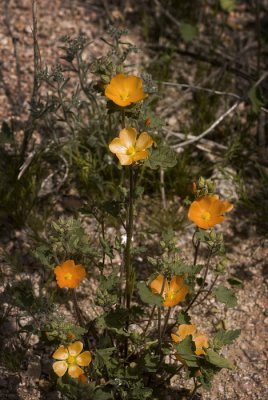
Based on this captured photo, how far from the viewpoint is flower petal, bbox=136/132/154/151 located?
2.32 metres

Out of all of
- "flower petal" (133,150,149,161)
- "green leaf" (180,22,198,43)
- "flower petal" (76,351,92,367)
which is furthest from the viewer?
"green leaf" (180,22,198,43)

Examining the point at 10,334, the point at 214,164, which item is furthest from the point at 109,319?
the point at 214,164

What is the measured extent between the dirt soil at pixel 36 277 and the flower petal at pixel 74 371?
430 millimetres

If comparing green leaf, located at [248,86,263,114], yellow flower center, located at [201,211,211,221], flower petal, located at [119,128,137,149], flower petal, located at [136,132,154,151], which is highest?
green leaf, located at [248,86,263,114]

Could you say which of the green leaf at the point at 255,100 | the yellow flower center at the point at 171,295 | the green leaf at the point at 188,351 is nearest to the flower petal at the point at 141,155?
the yellow flower center at the point at 171,295

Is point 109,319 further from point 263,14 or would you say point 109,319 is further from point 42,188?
point 263,14

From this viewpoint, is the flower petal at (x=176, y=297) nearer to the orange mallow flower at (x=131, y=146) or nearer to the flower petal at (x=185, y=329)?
the flower petal at (x=185, y=329)

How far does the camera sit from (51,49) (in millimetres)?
4105

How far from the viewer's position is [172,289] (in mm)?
2486

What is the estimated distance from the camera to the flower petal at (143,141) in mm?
2316

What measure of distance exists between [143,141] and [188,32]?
1.97 metres

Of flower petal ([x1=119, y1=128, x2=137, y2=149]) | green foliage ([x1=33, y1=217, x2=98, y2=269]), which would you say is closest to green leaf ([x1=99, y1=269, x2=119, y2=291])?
green foliage ([x1=33, y1=217, x2=98, y2=269])

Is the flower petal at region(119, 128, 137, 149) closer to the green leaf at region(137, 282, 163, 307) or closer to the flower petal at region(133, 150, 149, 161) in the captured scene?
the flower petal at region(133, 150, 149, 161)

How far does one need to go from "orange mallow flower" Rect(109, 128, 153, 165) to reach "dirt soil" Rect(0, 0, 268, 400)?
109 centimetres
